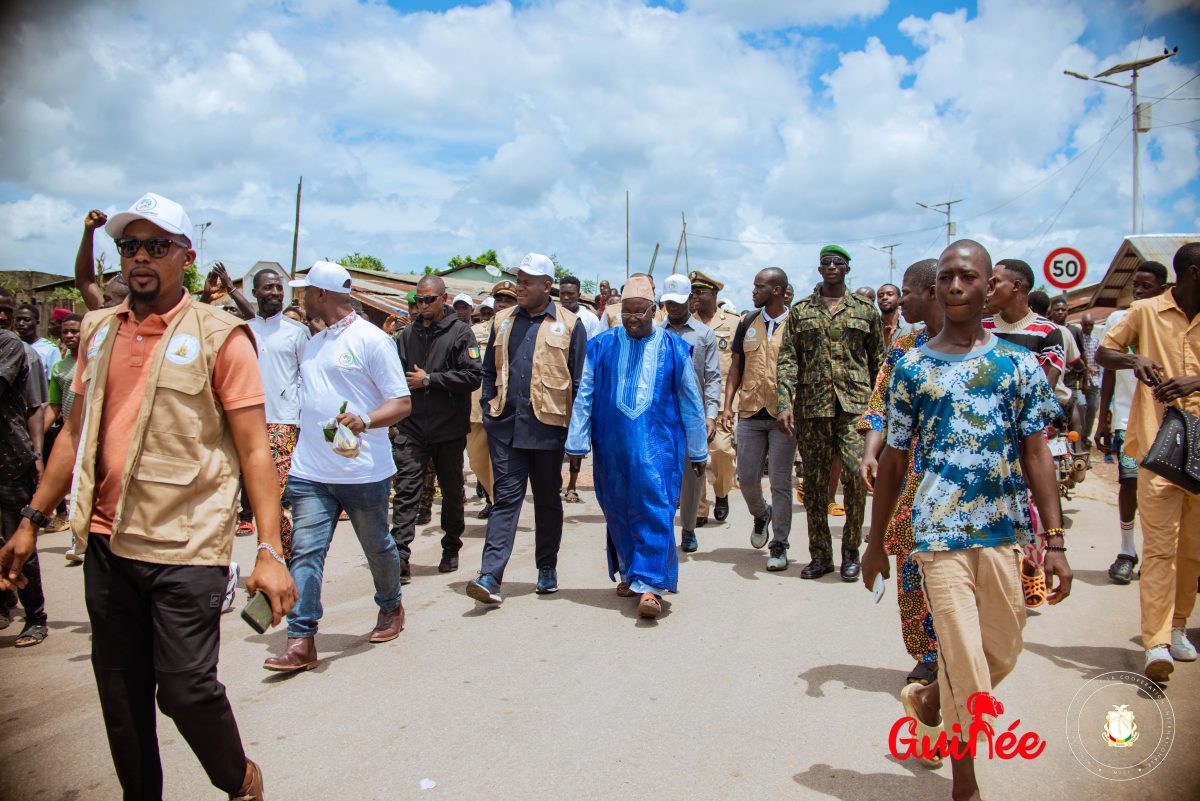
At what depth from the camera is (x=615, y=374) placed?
598 centimetres

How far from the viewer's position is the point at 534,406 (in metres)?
6.05

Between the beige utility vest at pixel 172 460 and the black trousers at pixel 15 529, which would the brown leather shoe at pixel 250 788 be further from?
the black trousers at pixel 15 529

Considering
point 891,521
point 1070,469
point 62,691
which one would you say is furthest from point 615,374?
point 1070,469

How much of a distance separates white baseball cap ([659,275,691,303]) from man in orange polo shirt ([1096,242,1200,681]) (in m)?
3.49

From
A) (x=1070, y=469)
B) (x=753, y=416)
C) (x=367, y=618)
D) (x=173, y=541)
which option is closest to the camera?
(x=173, y=541)

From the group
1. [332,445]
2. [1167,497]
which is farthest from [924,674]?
[332,445]

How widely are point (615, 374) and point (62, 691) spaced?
3.66 meters

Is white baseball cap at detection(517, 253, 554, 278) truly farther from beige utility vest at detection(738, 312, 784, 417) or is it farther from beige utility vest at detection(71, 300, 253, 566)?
beige utility vest at detection(71, 300, 253, 566)

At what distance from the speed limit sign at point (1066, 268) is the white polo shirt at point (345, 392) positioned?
31.4 ft

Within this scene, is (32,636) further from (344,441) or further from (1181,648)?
(1181,648)

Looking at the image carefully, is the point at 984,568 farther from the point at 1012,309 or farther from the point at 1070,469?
the point at 1070,469

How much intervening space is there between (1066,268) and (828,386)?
22.2ft

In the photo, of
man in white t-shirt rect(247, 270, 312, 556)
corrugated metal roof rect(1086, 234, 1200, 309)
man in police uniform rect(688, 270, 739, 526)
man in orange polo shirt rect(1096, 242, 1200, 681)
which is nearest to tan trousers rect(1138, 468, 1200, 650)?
man in orange polo shirt rect(1096, 242, 1200, 681)

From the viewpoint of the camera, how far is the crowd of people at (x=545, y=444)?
9.28 feet
